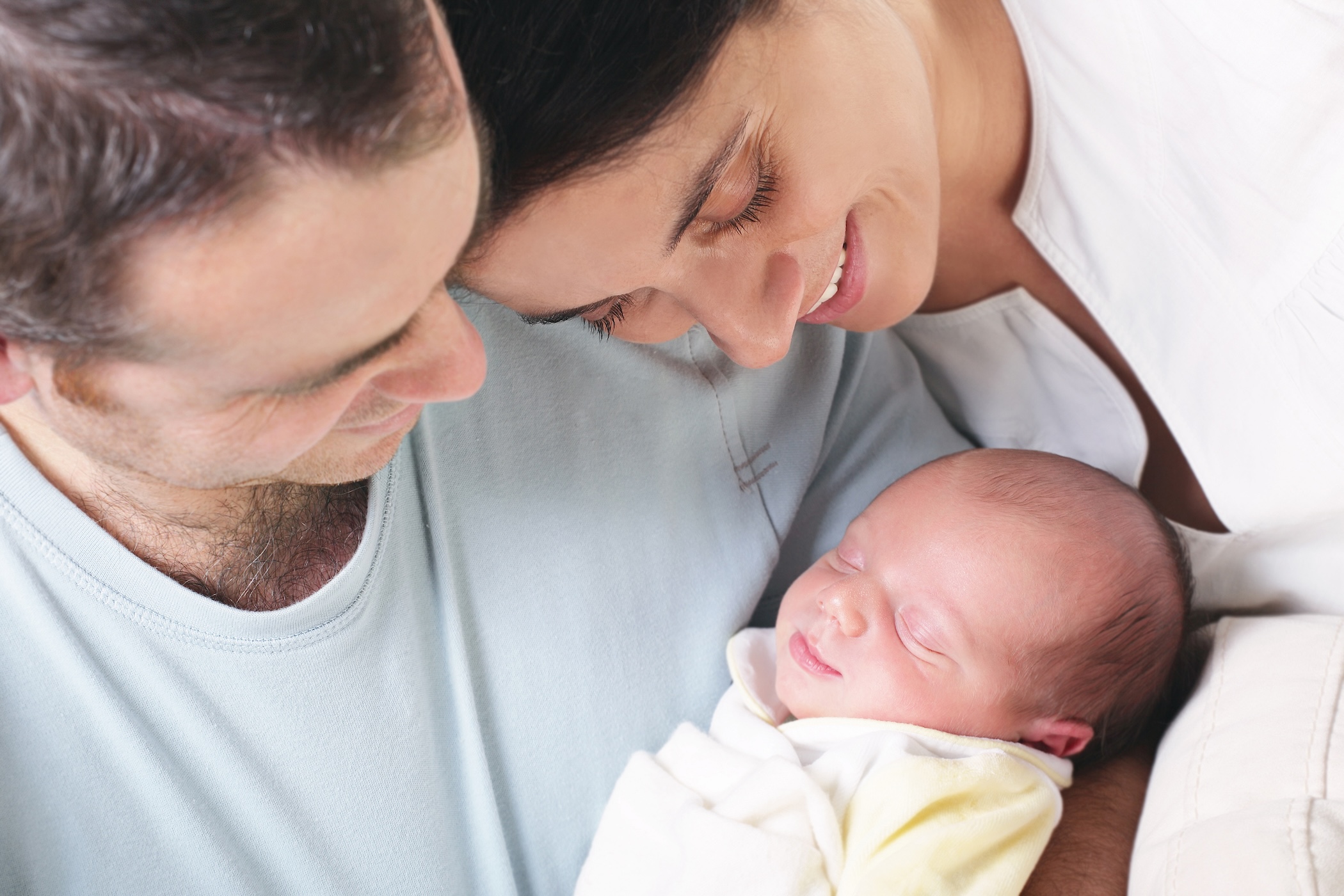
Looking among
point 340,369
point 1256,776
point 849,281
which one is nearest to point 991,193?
point 849,281

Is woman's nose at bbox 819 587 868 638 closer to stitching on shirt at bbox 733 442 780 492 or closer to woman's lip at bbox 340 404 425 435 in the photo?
stitching on shirt at bbox 733 442 780 492

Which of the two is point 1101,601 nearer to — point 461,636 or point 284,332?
point 461,636

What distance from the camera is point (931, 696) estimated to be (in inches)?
54.4

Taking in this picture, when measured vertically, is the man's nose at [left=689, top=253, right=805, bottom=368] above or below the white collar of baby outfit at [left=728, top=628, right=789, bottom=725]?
above

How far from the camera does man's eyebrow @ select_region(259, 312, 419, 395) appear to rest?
0.81 m

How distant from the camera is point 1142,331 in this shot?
1.56 m

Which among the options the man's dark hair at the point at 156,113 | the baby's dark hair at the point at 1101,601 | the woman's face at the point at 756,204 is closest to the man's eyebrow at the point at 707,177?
the woman's face at the point at 756,204

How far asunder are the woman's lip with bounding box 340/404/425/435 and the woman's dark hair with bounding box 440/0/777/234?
0.19 meters

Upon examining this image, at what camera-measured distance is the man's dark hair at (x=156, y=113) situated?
0.63 meters

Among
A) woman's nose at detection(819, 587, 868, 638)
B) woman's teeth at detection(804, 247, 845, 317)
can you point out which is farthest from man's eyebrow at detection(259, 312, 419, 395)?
woman's nose at detection(819, 587, 868, 638)

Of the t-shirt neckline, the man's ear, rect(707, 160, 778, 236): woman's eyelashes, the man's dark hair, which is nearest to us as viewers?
the man's dark hair

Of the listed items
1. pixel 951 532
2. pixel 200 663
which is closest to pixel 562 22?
pixel 200 663

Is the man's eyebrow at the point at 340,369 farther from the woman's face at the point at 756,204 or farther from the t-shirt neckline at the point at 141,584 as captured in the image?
the t-shirt neckline at the point at 141,584

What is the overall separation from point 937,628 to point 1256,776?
15.4 inches
